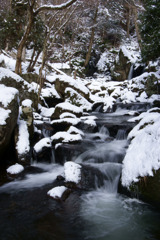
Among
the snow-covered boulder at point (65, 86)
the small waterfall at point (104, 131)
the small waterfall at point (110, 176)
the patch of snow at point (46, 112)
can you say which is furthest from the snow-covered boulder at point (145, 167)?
the snow-covered boulder at point (65, 86)

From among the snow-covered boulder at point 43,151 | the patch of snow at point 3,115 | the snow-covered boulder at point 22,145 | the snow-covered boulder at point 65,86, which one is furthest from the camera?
the snow-covered boulder at point 65,86

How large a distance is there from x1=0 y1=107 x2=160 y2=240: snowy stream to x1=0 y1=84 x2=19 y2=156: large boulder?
1.31m

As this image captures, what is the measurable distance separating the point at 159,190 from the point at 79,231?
6.01 ft

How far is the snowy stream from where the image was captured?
10.6 feet

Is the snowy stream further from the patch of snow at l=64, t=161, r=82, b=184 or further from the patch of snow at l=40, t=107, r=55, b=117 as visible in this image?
the patch of snow at l=40, t=107, r=55, b=117

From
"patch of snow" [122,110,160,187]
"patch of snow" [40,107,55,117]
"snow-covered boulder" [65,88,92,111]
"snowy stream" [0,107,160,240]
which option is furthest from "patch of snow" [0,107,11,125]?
"snow-covered boulder" [65,88,92,111]

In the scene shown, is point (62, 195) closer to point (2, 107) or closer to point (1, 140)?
point (1, 140)

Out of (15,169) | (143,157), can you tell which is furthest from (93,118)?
(143,157)

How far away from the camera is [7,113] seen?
18.6 ft

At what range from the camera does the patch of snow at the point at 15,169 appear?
18.2 ft

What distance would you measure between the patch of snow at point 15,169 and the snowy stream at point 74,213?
1.08 feet

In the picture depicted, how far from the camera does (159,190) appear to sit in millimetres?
3660

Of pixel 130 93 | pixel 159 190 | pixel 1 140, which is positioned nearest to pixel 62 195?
pixel 159 190

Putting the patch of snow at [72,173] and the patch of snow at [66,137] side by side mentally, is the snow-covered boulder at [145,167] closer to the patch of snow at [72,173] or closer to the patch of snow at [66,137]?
the patch of snow at [72,173]
